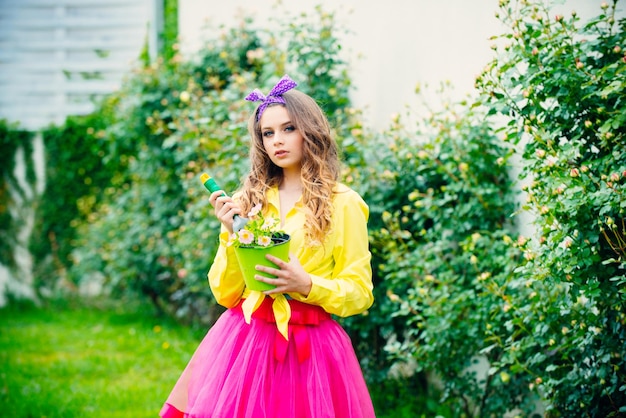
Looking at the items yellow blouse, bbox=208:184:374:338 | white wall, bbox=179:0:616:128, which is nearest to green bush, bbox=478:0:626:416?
white wall, bbox=179:0:616:128

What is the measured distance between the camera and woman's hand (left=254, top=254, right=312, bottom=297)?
7.07ft

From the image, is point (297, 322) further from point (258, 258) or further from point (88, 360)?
point (88, 360)

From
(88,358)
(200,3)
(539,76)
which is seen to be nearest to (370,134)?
(539,76)

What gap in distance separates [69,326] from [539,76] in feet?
17.4

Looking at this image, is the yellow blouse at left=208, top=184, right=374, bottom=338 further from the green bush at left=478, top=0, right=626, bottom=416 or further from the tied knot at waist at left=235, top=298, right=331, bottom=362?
the green bush at left=478, top=0, right=626, bottom=416

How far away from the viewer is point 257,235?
217 cm

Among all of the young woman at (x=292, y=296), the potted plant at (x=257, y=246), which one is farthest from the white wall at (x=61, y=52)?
the potted plant at (x=257, y=246)

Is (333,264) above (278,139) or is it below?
below

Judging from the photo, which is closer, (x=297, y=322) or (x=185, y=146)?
(x=297, y=322)

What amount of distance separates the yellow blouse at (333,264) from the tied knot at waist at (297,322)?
1.8 inches

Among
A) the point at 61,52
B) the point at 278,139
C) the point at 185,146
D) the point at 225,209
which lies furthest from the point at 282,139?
the point at 61,52

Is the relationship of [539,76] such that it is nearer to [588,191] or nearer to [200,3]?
[588,191]

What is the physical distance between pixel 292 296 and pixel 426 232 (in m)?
1.35

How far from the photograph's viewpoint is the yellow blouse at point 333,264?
2.33m
